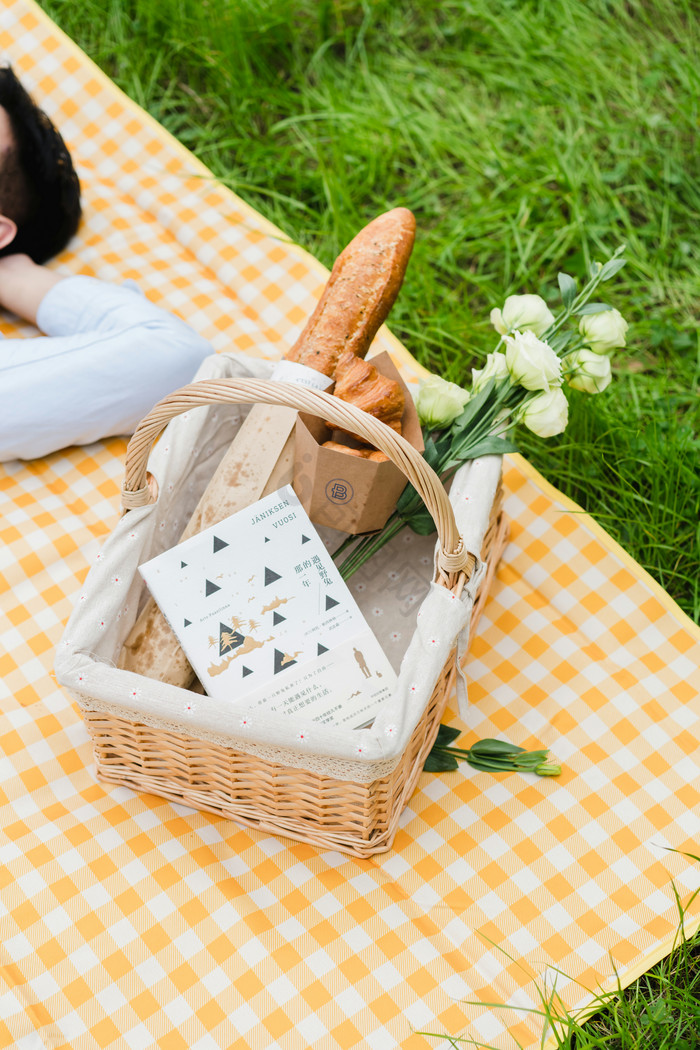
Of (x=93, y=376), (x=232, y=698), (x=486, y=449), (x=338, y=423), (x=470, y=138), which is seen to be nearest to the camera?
(x=338, y=423)

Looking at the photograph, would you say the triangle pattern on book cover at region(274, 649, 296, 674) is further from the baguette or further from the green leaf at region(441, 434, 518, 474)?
the green leaf at region(441, 434, 518, 474)

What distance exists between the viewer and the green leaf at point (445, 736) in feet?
4.10

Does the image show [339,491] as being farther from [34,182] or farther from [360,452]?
[34,182]

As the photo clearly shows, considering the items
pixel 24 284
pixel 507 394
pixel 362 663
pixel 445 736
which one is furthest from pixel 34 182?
pixel 445 736

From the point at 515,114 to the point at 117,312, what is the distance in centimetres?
121

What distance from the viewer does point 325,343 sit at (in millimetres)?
1232

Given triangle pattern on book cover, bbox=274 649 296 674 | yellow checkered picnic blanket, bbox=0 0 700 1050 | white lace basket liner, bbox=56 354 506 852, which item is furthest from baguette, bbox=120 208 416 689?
yellow checkered picnic blanket, bbox=0 0 700 1050

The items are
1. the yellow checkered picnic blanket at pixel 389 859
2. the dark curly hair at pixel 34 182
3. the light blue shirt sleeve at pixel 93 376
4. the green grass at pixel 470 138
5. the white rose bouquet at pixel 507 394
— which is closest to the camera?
the yellow checkered picnic blanket at pixel 389 859

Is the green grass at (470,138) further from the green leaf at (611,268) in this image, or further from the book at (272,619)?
the book at (272,619)

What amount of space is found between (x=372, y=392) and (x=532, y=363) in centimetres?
22

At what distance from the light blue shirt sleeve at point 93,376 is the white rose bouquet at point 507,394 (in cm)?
54

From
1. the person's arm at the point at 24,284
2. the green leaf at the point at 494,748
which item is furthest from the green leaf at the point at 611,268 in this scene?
the person's arm at the point at 24,284

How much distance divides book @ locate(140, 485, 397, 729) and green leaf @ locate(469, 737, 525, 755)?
0.87 ft

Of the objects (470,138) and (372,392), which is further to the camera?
(470,138)
